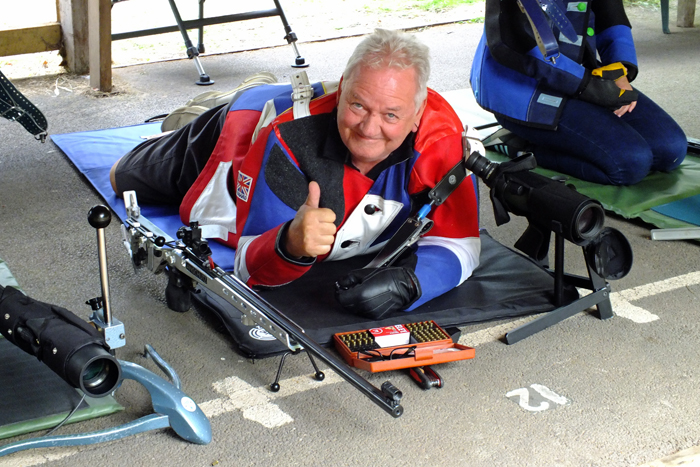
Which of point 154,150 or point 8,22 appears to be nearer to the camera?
point 154,150

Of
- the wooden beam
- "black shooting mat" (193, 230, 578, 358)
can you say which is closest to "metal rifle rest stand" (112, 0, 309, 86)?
the wooden beam

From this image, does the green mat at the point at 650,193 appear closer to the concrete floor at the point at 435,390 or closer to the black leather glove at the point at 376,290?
the concrete floor at the point at 435,390

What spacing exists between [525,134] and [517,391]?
1790mm

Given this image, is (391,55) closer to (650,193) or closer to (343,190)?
(343,190)

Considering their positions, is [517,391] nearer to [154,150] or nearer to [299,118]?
[299,118]

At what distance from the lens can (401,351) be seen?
1.97 metres

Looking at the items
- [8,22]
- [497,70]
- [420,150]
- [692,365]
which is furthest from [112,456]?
[8,22]

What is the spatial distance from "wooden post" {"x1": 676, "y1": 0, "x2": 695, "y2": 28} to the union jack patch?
587 cm

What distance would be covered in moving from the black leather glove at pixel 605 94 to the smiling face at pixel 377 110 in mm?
1400

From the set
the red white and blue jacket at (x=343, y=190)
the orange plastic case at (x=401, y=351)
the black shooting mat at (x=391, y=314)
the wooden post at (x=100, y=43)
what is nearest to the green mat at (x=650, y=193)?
the black shooting mat at (x=391, y=314)

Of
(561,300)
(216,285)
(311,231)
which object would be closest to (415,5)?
(561,300)

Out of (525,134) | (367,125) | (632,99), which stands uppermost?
(367,125)

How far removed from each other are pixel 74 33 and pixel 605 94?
360cm

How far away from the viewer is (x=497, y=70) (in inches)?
132
